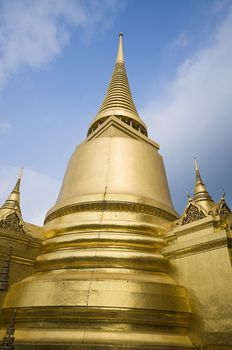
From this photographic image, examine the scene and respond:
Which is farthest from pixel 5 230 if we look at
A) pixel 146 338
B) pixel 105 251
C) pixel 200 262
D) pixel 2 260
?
pixel 200 262

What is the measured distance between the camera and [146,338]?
426cm

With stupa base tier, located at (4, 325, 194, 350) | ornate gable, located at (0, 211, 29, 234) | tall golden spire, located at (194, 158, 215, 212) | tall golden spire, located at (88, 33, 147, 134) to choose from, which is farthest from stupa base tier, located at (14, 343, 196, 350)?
tall golden spire, located at (88, 33, 147, 134)

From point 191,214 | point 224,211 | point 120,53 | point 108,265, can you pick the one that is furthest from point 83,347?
point 120,53

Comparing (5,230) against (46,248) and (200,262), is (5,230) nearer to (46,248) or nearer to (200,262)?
(46,248)

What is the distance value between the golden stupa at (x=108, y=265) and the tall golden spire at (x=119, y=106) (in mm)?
1486

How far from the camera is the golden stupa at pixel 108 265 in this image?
4422mm

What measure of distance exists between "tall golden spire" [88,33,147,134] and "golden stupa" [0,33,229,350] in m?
1.49

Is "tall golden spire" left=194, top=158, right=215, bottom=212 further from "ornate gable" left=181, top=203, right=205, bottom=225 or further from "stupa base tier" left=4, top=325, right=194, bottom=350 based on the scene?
"stupa base tier" left=4, top=325, right=194, bottom=350

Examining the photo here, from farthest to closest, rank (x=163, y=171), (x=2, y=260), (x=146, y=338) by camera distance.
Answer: (x=163, y=171) < (x=2, y=260) < (x=146, y=338)

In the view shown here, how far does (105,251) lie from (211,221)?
2.10 m

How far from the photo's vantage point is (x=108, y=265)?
5.50 metres

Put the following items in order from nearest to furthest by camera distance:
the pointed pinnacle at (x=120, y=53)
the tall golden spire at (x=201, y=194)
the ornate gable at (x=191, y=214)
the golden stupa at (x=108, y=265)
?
the golden stupa at (x=108, y=265) → the ornate gable at (x=191, y=214) → the tall golden spire at (x=201, y=194) → the pointed pinnacle at (x=120, y=53)

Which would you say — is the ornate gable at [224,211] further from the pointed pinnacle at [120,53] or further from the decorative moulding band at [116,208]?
the pointed pinnacle at [120,53]

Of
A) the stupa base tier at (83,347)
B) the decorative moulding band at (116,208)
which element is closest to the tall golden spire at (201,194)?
the decorative moulding band at (116,208)
